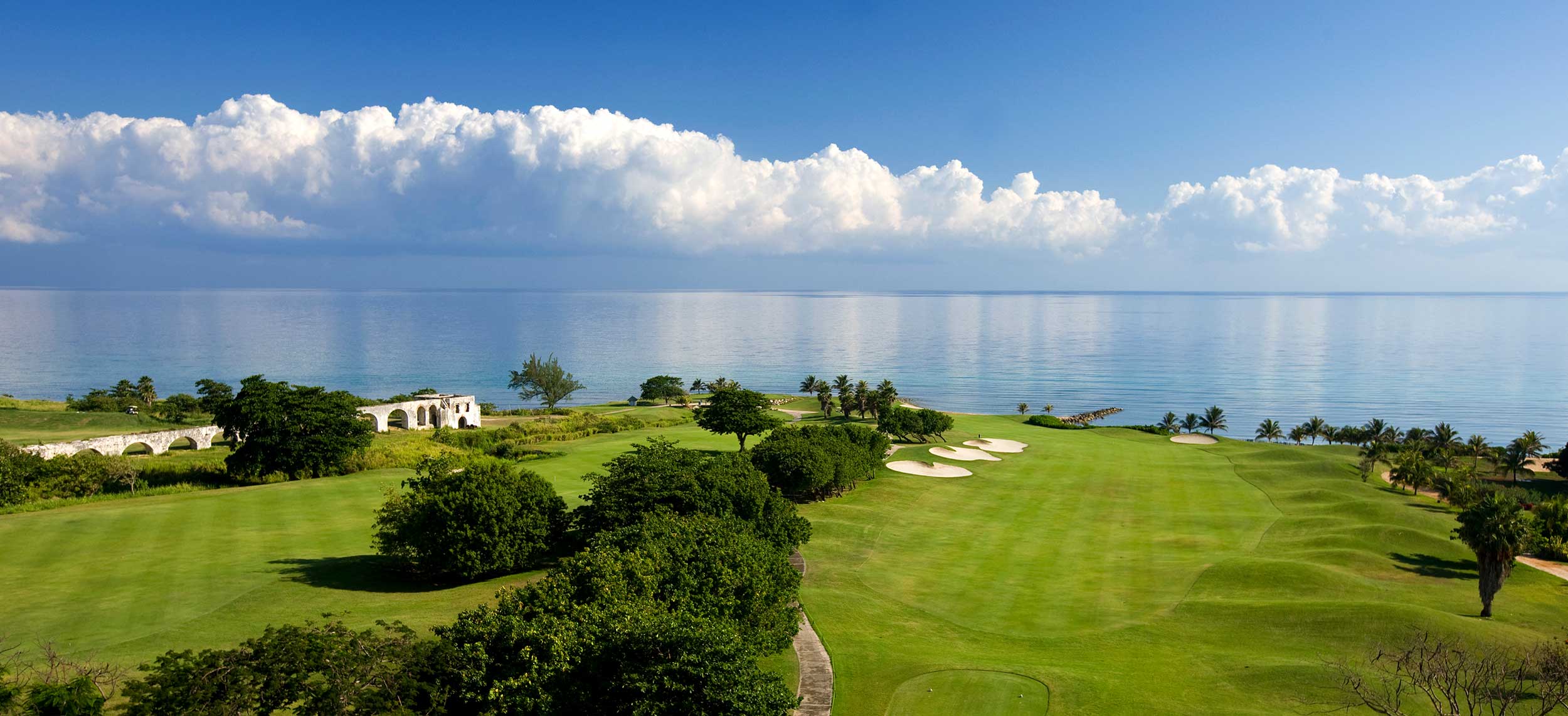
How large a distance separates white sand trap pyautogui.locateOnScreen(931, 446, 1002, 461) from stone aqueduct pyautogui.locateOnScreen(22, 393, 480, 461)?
41.5m

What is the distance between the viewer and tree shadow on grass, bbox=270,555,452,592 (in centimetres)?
2702

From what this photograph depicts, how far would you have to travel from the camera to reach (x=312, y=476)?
47406 millimetres

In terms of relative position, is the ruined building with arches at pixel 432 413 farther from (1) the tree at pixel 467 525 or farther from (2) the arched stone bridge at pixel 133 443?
(1) the tree at pixel 467 525

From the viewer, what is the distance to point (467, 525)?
27.6 metres

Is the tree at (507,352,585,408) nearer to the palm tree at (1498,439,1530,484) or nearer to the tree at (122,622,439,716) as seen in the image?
the tree at (122,622,439,716)

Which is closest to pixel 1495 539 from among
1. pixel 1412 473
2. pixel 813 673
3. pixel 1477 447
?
pixel 813 673

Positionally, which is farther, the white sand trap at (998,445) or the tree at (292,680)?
the white sand trap at (998,445)

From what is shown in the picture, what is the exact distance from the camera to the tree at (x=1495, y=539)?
29.8 m

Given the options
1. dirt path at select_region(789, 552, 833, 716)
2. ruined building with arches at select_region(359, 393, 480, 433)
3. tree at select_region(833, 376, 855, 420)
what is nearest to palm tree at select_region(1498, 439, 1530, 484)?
tree at select_region(833, 376, 855, 420)

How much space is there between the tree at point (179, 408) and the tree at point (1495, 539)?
294 feet

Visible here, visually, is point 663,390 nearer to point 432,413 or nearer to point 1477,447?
point 432,413

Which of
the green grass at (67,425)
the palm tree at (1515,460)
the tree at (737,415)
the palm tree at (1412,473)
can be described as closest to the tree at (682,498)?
the tree at (737,415)

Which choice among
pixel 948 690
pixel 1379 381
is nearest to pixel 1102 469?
pixel 948 690

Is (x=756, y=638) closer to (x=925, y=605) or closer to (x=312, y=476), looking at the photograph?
(x=925, y=605)
